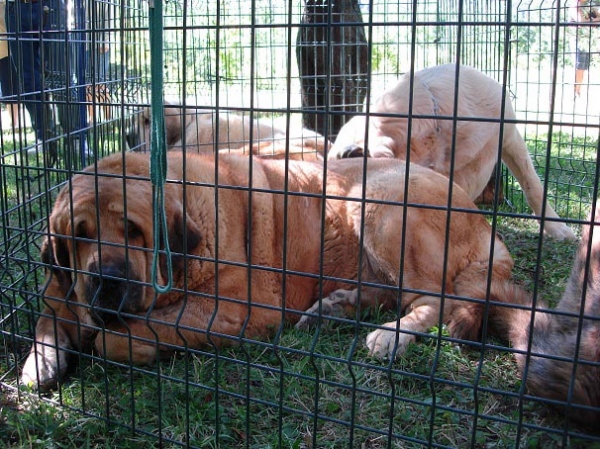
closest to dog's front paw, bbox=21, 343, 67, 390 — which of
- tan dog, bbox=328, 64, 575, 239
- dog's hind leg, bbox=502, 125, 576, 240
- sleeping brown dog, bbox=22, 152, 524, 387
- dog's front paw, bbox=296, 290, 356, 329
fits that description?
sleeping brown dog, bbox=22, 152, 524, 387

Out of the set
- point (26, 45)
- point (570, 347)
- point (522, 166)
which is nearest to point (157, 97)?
point (570, 347)

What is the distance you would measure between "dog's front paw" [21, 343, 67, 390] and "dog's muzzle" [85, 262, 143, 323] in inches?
12.9

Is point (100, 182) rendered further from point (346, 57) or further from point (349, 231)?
point (346, 57)

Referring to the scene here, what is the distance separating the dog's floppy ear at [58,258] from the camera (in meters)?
3.17

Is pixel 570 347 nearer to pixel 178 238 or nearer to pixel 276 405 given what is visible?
pixel 276 405

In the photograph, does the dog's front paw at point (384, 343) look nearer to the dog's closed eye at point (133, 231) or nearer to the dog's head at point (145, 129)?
the dog's closed eye at point (133, 231)

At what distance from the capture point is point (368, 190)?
4168 millimetres

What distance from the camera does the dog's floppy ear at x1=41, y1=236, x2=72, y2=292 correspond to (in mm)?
3166

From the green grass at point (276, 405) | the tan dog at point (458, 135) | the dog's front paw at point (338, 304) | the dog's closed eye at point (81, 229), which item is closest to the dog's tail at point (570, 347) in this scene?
the green grass at point (276, 405)

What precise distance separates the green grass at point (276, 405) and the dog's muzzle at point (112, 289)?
0.86 feet

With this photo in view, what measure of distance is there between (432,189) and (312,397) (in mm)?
1756

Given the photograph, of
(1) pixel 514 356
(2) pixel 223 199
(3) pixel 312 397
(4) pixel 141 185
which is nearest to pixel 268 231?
(2) pixel 223 199

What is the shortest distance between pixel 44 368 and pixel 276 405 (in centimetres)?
137

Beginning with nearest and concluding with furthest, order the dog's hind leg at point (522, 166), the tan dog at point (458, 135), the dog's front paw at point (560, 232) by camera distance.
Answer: the dog's front paw at point (560, 232)
the tan dog at point (458, 135)
the dog's hind leg at point (522, 166)
